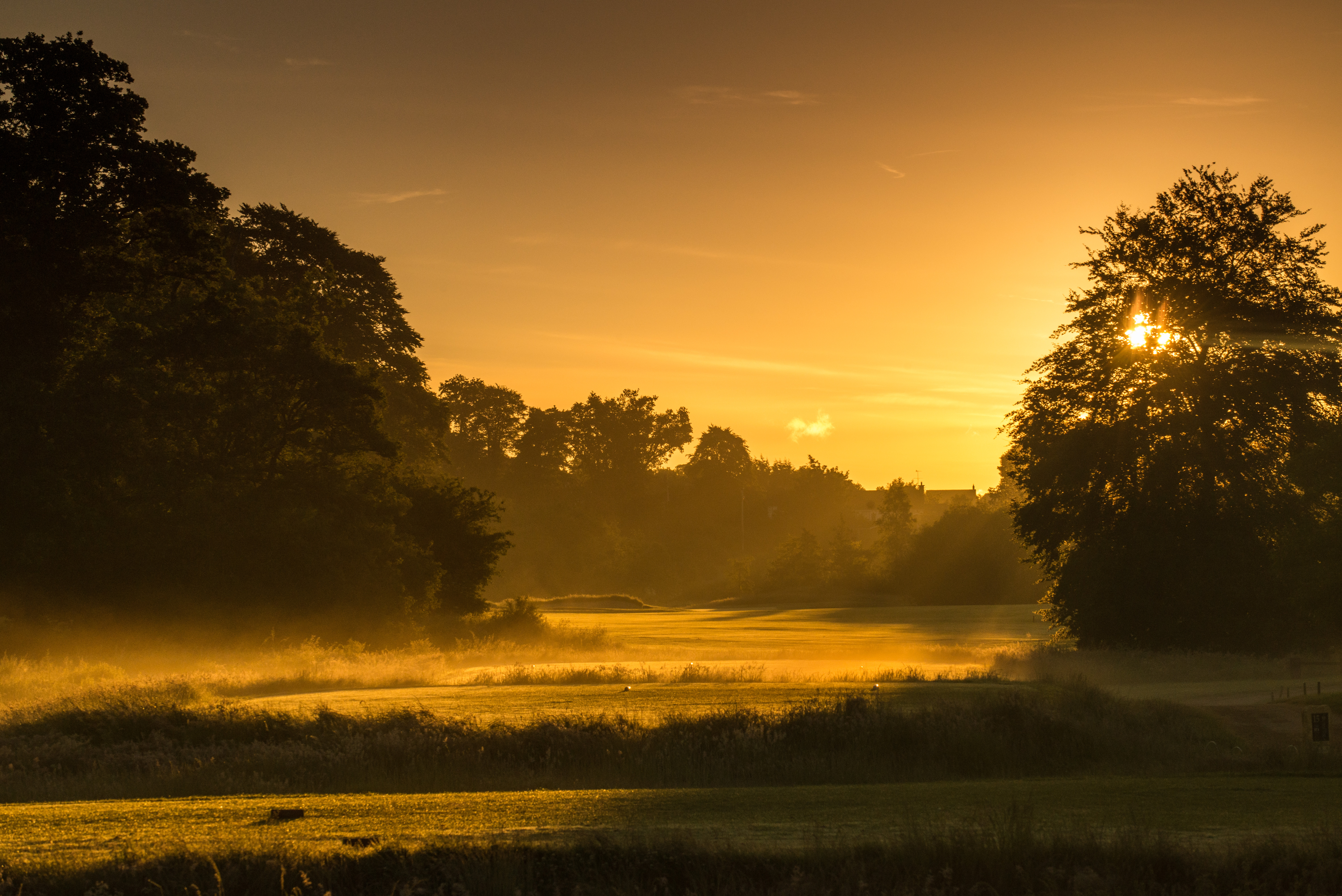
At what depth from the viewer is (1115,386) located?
41.1 m

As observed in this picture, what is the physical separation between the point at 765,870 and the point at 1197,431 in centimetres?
3554

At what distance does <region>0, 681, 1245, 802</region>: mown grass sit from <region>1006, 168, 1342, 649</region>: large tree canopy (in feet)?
60.1

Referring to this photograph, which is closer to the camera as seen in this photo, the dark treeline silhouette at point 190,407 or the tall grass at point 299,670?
the tall grass at point 299,670

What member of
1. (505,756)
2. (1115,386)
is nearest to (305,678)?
(505,756)

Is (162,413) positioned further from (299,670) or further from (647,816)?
(647,816)

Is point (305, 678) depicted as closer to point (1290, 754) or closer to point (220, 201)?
point (220, 201)

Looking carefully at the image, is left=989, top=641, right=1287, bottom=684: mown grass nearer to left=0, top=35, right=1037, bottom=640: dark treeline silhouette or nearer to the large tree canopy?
the large tree canopy

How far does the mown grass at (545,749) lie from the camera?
16.7 metres

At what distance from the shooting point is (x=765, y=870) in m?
8.85

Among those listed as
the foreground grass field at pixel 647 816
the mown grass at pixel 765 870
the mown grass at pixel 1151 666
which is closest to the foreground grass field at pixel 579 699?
the foreground grass field at pixel 647 816

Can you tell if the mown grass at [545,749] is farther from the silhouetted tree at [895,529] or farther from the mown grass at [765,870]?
the silhouetted tree at [895,529]

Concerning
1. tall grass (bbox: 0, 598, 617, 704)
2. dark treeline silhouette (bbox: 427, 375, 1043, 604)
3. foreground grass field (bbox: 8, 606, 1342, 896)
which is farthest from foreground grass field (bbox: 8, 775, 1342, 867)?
A: dark treeline silhouette (bbox: 427, 375, 1043, 604)

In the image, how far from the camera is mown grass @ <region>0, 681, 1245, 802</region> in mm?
16703

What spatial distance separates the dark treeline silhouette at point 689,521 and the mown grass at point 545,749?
77.2 meters
